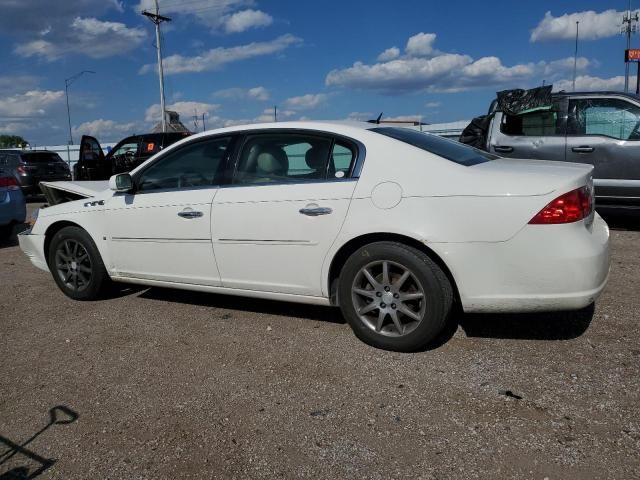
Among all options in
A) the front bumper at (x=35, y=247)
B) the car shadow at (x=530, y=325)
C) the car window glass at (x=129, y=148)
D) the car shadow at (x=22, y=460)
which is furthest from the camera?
the car window glass at (x=129, y=148)

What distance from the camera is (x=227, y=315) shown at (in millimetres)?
4648

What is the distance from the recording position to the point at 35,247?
5430 millimetres

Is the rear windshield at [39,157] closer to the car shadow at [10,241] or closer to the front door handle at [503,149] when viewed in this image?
the car shadow at [10,241]

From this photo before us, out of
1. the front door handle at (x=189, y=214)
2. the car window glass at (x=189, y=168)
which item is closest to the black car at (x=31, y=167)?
the car window glass at (x=189, y=168)

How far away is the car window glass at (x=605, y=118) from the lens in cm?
717

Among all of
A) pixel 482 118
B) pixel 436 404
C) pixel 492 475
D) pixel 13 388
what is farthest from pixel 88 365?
pixel 482 118

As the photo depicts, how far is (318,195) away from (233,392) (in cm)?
139

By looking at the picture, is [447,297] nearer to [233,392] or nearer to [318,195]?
[318,195]

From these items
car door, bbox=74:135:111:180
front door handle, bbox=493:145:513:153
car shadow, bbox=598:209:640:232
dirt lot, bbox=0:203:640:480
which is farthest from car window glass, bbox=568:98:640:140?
car door, bbox=74:135:111:180

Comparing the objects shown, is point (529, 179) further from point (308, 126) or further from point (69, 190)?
point (69, 190)

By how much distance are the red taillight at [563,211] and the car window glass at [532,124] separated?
186 inches

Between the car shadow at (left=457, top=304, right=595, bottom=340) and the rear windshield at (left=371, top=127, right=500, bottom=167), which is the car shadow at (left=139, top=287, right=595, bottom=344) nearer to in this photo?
the car shadow at (left=457, top=304, right=595, bottom=340)

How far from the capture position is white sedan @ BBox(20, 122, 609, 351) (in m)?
3.26

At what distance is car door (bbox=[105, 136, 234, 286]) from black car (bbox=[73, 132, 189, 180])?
9676 mm
